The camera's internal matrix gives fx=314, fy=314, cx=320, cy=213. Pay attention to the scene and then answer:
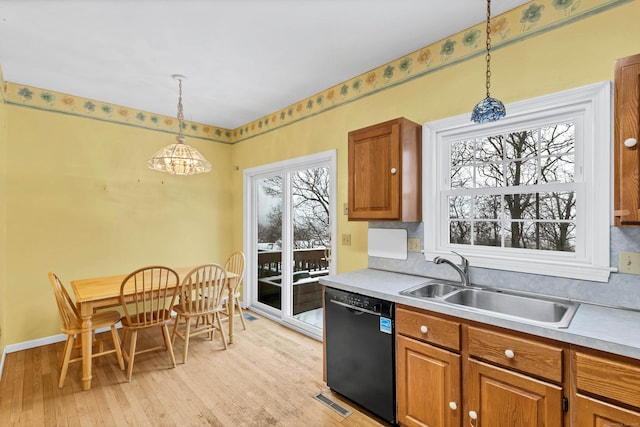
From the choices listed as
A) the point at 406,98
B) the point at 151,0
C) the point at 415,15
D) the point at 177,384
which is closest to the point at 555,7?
the point at 415,15

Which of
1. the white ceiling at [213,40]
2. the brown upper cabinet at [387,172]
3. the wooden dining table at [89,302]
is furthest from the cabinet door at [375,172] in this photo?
the wooden dining table at [89,302]

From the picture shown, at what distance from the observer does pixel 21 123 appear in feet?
10.5

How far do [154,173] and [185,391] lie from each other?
2.71 meters

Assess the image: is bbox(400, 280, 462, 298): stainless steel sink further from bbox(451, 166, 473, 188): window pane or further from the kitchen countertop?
bbox(451, 166, 473, 188): window pane

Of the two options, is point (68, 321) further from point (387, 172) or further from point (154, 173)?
point (387, 172)

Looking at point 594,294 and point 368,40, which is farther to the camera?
point 368,40

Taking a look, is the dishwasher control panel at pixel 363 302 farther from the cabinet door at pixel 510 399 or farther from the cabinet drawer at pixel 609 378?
the cabinet drawer at pixel 609 378

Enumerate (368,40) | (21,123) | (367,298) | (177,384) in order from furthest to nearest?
(21,123) < (177,384) < (368,40) < (367,298)

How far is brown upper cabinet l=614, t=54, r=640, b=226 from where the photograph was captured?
1413 millimetres

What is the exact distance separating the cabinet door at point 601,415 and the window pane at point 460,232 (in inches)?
46.7

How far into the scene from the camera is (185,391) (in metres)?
2.47

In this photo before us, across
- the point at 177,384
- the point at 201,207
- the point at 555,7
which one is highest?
the point at 555,7

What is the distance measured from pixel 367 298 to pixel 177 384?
1769 millimetres

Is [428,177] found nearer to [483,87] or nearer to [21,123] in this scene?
[483,87]
